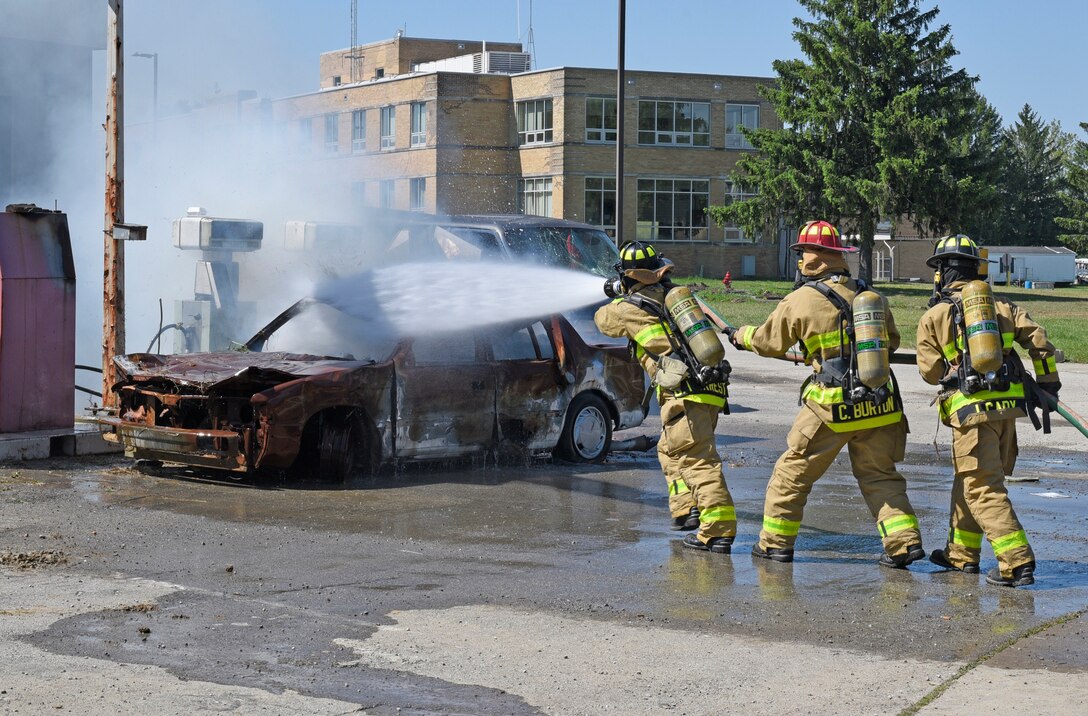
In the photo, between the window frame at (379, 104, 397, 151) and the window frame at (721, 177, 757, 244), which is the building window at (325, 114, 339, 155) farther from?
the window frame at (721, 177, 757, 244)

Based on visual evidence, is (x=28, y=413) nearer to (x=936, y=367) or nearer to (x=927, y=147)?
(x=936, y=367)

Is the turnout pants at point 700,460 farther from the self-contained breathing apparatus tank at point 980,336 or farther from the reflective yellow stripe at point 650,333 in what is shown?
the self-contained breathing apparatus tank at point 980,336

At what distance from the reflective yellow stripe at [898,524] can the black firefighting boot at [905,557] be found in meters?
0.11

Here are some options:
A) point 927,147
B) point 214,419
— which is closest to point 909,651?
point 214,419

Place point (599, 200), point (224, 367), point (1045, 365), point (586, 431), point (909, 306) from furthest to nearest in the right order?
point (599, 200)
point (909, 306)
point (586, 431)
point (224, 367)
point (1045, 365)

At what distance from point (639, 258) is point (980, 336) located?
2.19 metres

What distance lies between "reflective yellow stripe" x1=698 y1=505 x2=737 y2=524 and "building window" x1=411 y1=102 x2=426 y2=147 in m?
47.9

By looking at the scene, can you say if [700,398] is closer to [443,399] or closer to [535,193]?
[443,399]

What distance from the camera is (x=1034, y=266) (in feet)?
233

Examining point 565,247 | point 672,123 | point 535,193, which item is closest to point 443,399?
point 565,247

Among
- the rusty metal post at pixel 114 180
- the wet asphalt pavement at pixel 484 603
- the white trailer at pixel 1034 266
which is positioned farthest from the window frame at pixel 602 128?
the wet asphalt pavement at pixel 484 603

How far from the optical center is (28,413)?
10953mm

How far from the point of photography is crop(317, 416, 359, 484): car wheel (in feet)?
32.3

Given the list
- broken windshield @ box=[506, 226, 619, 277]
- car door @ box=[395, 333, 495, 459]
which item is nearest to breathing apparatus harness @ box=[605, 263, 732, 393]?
car door @ box=[395, 333, 495, 459]
